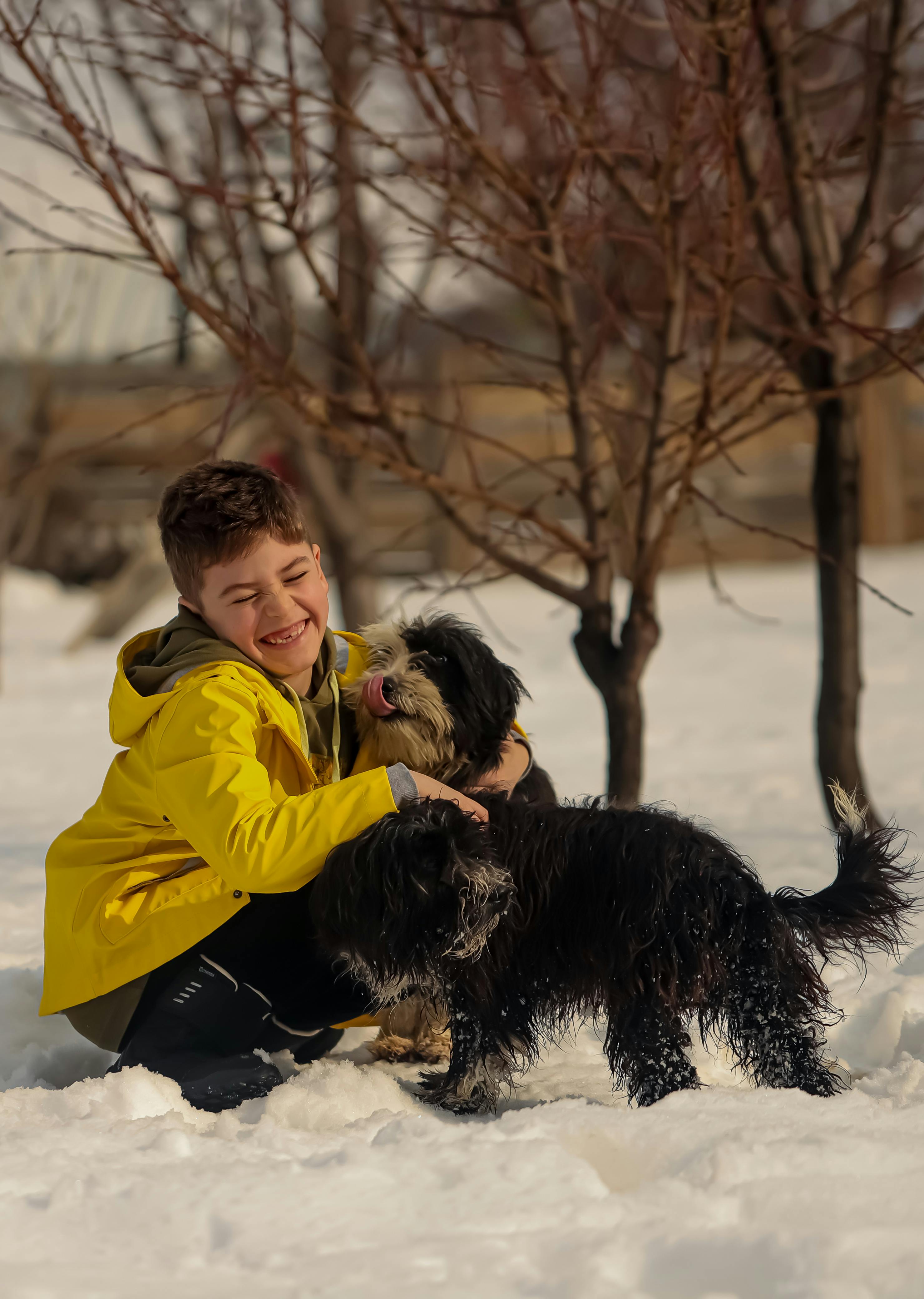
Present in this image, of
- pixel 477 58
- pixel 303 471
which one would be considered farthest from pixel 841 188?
pixel 303 471

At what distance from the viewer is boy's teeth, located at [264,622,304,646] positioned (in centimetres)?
220

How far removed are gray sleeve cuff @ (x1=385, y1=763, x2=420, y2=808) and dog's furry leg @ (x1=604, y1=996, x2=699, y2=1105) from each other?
468mm

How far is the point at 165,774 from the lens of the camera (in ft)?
6.46

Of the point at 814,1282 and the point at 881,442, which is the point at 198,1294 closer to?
the point at 814,1282

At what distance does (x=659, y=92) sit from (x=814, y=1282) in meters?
4.00

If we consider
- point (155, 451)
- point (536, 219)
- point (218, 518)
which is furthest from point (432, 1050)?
point (155, 451)

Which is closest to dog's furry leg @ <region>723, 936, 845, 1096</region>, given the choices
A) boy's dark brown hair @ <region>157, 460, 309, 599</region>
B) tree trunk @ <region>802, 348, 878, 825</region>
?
boy's dark brown hair @ <region>157, 460, 309, 599</region>

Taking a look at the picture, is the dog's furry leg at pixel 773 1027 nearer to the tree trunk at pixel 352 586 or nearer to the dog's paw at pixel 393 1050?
the dog's paw at pixel 393 1050

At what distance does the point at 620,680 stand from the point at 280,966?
A: 1.53m

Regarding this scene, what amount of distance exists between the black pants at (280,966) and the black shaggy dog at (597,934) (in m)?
0.19

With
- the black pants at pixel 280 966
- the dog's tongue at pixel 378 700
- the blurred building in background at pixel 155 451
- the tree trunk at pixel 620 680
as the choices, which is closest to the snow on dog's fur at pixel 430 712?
the dog's tongue at pixel 378 700

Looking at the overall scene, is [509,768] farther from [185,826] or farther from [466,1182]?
[466,1182]

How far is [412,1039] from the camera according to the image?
2.37m

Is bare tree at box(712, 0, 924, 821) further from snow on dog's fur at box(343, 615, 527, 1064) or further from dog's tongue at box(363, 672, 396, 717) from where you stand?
dog's tongue at box(363, 672, 396, 717)
